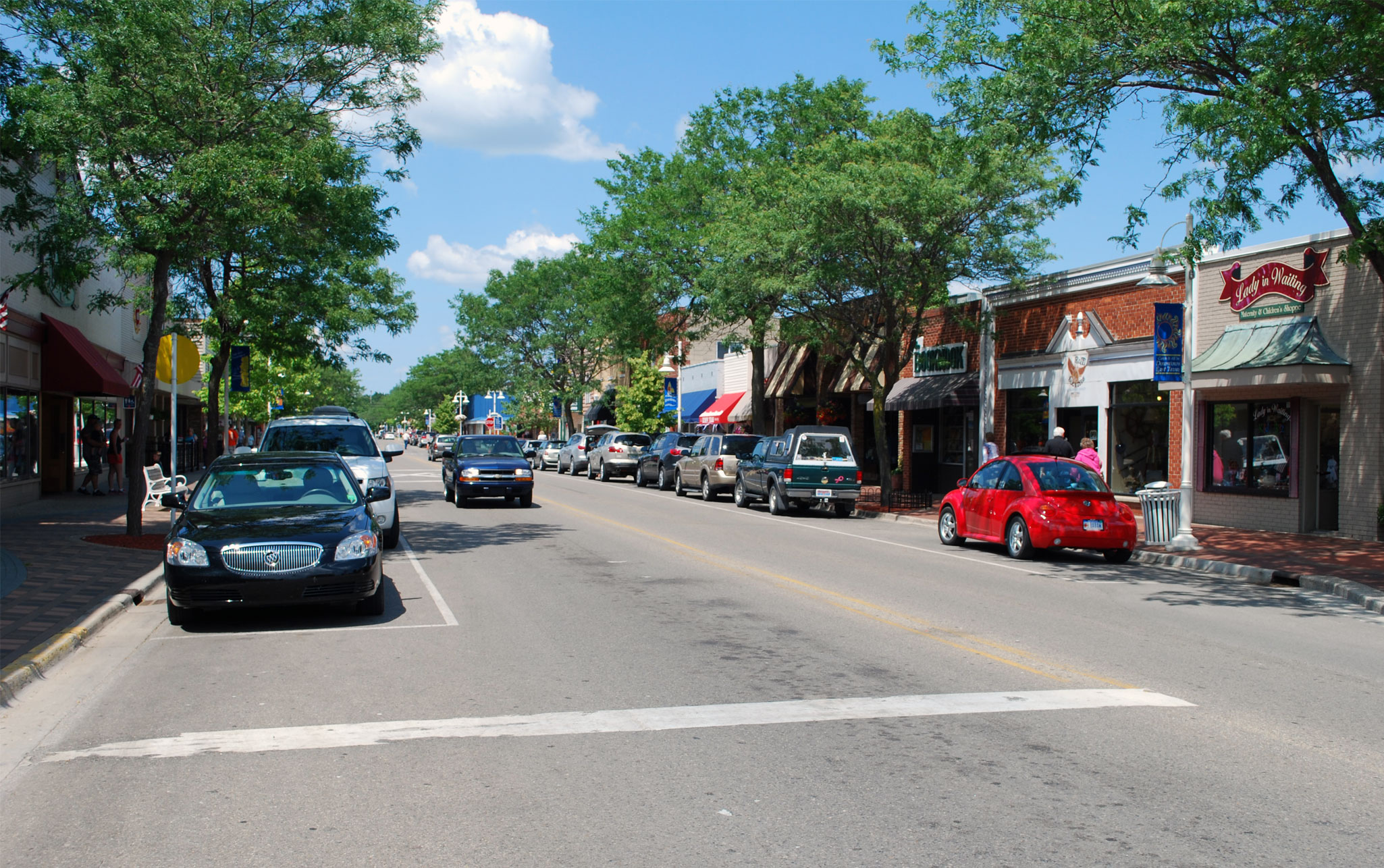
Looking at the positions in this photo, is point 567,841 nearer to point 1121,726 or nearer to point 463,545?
point 1121,726

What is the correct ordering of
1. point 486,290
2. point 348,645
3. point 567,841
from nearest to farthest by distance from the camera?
1. point 567,841
2. point 348,645
3. point 486,290

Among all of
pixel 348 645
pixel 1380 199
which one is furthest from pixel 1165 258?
pixel 348 645

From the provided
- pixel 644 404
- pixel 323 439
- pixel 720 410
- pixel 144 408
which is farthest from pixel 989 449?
pixel 644 404

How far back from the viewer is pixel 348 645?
8898 millimetres

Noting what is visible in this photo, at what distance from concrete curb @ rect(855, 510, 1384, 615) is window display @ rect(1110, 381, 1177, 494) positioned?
643cm

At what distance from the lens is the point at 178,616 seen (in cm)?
982

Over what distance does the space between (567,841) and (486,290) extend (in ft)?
204

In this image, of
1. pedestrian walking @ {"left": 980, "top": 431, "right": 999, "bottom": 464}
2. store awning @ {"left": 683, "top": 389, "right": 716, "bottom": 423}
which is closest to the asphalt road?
pedestrian walking @ {"left": 980, "top": 431, "right": 999, "bottom": 464}

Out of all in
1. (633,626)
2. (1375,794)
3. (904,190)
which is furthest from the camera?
(904,190)

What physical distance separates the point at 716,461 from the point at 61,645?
2163 centimetres

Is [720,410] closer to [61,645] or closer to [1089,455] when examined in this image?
[1089,455]

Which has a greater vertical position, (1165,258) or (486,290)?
(486,290)

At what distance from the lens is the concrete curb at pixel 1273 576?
12.5m

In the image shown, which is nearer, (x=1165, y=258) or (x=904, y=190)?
(x=1165, y=258)
